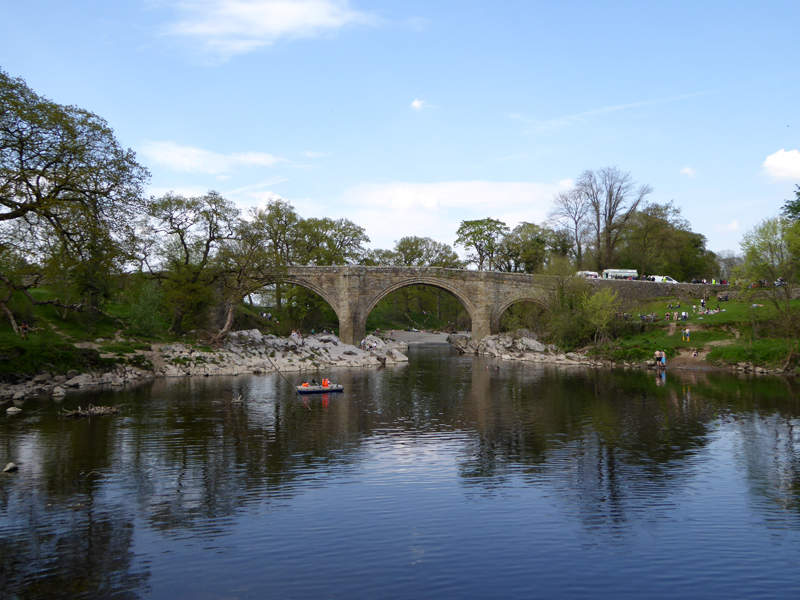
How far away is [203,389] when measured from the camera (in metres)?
24.7

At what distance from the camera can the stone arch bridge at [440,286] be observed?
45688 mm

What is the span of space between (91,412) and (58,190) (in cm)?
821

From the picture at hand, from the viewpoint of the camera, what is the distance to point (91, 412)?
1805 cm

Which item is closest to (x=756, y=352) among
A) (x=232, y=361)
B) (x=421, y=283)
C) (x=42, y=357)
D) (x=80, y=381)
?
(x=421, y=283)

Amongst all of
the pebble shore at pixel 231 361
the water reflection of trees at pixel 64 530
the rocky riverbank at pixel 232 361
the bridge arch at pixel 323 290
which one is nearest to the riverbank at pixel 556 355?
the rocky riverbank at pixel 232 361

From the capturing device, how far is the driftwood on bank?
17.6m

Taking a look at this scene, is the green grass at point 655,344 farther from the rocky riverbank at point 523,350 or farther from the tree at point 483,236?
the tree at point 483,236

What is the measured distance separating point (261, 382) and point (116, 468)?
15.8m

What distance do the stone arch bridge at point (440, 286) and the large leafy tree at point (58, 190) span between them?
2040cm

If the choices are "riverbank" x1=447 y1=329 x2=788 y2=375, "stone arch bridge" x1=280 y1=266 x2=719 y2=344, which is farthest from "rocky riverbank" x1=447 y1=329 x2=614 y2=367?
"stone arch bridge" x1=280 y1=266 x2=719 y2=344

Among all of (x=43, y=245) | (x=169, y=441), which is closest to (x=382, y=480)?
(x=169, y=441)

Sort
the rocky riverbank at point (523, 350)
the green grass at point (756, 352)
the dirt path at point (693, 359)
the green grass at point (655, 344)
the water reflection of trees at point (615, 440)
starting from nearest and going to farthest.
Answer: the water reflection of trees at point (615, 440)
the green grass at point (756, 352)
the dirt path at point (693, 359)
the green grass at point (655, 344)
the rocky riverbank at point (523, 350)

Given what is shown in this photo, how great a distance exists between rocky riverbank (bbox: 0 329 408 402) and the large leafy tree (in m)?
4.50

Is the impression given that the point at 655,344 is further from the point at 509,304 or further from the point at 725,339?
the point at 509,304
